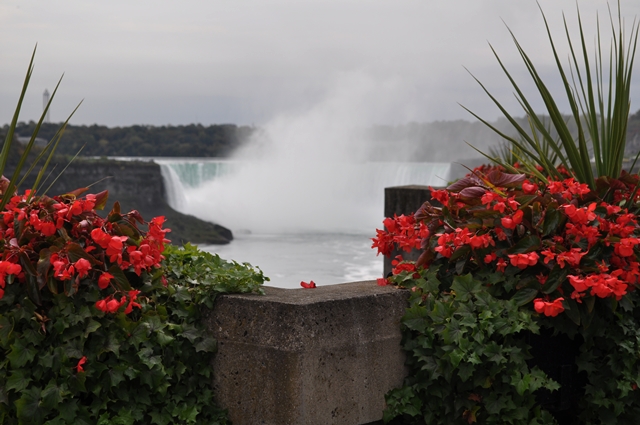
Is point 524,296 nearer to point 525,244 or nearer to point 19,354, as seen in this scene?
point 525,244

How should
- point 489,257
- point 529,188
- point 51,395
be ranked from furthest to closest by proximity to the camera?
point 529,188
point 489,257
point 51,395

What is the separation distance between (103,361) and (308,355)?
608 mm

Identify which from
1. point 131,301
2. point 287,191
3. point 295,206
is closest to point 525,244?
point 131,301

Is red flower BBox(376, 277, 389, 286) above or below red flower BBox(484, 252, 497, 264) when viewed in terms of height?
below

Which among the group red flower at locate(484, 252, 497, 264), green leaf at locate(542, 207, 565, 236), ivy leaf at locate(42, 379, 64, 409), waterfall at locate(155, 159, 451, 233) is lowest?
waterfall at locate(155, 159, 451, 233)

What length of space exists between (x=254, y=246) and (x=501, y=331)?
25938 millimetres

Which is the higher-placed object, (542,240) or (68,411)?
(542,240)

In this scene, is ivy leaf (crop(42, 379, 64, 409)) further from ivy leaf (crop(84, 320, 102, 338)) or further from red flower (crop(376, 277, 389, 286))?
red flower (crop(376, 277, 389, 286))

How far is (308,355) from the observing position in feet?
7.29

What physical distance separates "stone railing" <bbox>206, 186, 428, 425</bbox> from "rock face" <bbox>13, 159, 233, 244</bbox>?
73.2 ft

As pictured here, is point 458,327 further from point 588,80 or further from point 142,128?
point 142,128

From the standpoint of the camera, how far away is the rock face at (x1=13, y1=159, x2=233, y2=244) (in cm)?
2545

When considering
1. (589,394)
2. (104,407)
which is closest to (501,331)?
(589,394)

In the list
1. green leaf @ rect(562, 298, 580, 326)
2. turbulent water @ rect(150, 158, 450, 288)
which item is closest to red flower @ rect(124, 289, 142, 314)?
green leaf @ rect(562, 298, 580, 326)
